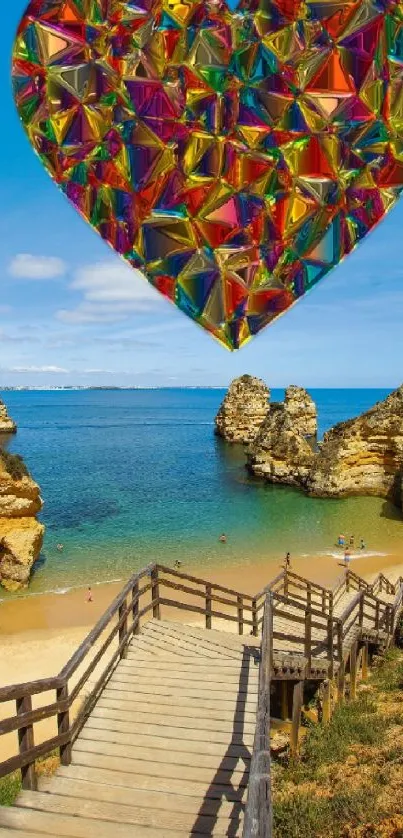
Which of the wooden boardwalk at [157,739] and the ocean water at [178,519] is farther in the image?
the ocean water at [178,519]

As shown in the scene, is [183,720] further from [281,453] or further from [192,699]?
[281,453]

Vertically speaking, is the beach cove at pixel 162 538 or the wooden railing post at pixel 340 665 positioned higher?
the wooden railing post at pixel 340 665

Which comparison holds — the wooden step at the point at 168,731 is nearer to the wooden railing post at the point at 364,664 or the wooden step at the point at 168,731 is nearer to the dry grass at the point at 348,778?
the dry grass at the point at 348,778

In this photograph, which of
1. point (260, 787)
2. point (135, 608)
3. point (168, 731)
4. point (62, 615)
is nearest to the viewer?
point (260, 787)

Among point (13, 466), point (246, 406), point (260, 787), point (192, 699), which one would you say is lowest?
point (192, 699)

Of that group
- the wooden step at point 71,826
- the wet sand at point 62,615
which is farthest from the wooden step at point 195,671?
the wet sand at point 62,615

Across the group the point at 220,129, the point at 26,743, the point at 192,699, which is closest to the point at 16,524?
the point at 192,699

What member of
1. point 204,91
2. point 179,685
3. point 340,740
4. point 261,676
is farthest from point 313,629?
point 204,91
